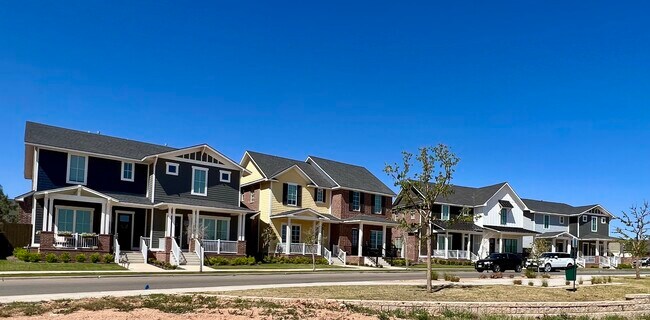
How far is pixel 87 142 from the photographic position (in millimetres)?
40219

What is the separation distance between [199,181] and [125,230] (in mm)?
6274

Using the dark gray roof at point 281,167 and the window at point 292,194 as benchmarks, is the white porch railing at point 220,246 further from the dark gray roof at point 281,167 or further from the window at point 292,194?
the window at point 292,194

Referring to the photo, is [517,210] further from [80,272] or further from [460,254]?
[80,272]

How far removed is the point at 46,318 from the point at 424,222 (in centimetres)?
1452

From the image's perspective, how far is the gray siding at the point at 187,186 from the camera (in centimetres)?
4138

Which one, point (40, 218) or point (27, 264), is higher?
point (40, 218)

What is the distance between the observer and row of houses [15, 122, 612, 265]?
36781 millimetres

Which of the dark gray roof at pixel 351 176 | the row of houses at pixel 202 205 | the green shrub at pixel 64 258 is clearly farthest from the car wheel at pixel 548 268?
the green shrub at pixel 64 258

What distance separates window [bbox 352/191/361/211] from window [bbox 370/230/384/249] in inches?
96.0

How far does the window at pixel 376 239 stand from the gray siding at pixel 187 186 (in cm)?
1359

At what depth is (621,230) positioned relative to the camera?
126 ft

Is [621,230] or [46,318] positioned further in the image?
[621,230]

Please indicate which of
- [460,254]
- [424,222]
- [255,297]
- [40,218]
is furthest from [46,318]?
[460,254]

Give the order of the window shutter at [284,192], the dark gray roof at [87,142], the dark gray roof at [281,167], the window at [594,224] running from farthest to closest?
the window at [594,224]
the dark gray roof at [281,167]
the window shutter at [284,192]
the dark gray roof at [87,142]
